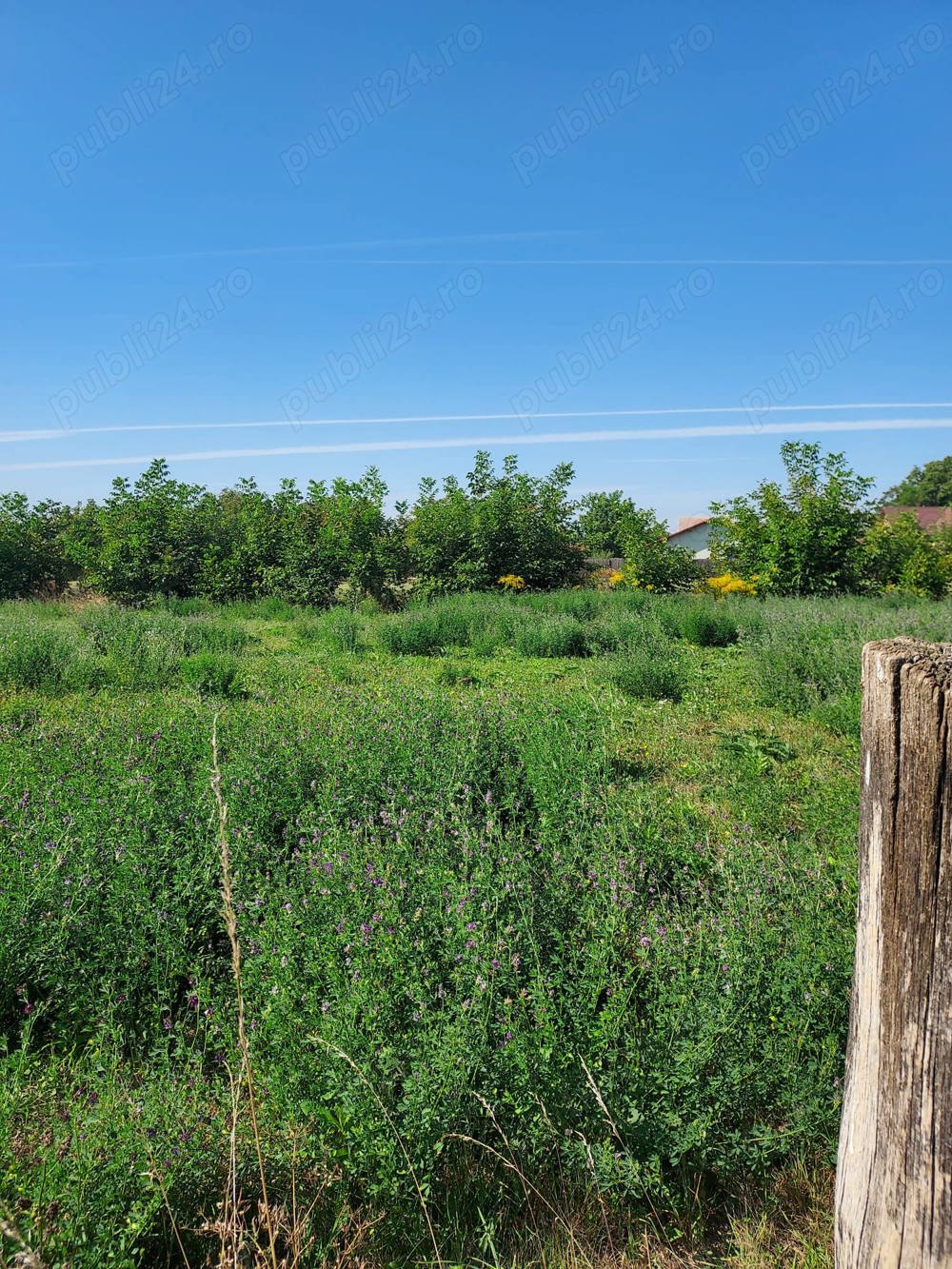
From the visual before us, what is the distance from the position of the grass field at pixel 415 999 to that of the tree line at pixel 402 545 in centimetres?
1199

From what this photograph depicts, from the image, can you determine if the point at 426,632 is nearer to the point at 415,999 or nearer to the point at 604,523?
the point at 415,999

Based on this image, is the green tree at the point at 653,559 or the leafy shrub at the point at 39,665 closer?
the leafy shrub at the point at 39,665

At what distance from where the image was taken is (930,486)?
7312 cm

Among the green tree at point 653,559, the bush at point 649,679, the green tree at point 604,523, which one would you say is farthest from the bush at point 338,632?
the green tree at point 604,523

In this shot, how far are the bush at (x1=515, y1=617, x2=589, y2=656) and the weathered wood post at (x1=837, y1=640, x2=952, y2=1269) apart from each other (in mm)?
10277

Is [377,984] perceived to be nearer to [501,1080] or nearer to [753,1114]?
[501,1080]

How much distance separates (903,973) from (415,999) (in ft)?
6.06

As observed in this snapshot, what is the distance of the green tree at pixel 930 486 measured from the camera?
7125 cm

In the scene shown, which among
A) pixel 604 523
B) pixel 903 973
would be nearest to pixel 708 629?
pixel 903 973

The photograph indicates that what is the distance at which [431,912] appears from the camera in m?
3.07

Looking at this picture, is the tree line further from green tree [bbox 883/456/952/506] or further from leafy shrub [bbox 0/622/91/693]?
green tree [bbox 883/456/952/506]

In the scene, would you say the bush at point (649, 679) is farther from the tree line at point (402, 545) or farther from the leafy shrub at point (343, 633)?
the tree line at point (402, 545)

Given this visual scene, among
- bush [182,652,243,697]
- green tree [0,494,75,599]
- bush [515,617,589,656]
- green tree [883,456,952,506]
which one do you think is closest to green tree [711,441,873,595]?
bush [515,617,589,656]

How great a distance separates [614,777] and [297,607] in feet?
40.6
